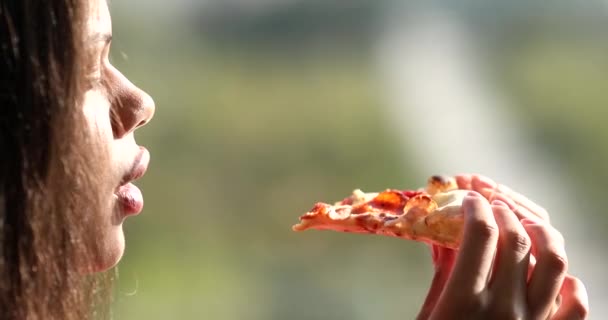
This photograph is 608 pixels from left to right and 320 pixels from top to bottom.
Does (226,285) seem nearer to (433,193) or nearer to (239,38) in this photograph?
(239,38)

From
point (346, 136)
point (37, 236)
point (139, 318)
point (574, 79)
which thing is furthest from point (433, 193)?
point (574, 79)

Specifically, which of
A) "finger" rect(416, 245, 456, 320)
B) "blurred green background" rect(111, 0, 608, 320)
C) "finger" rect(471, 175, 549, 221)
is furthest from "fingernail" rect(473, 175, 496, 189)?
"blurred green background" rect(111, 0, 608, 320)

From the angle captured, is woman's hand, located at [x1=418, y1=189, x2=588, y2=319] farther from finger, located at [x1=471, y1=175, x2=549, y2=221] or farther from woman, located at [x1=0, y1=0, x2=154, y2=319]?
woman, located at [x1=0, y1=0, x2=154, y2=319]

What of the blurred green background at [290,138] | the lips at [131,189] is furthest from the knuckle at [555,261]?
the blurred green background at [290,138]

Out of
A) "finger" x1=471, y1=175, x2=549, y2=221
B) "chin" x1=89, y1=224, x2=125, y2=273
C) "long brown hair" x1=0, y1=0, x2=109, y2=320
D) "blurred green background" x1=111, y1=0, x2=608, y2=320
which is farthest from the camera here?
"blurred green background" x1=111, y1=0, x2=608, y2=320

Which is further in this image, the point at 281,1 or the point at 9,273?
the point at 281,1

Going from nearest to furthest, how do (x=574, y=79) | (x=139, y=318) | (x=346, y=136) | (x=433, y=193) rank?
(x=433, y=193)
(x=139, y=318)
(x=346, y=136)
(x=574, y=79)
